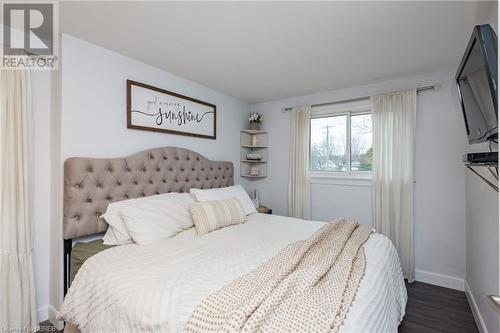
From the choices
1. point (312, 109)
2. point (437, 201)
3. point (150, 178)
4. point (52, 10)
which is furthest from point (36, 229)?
point (437, 201)

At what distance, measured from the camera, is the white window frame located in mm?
3312

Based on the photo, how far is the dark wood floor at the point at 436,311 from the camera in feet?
6.70

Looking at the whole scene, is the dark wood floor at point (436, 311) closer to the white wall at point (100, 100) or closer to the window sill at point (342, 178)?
the window sill at point (342, 178)

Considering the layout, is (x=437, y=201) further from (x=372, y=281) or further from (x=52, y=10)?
(x=52, y=10)

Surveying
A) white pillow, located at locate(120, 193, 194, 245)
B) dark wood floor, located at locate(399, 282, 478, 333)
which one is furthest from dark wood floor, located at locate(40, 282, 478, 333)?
white pillow, located at locate(120, 193, 194, 245)

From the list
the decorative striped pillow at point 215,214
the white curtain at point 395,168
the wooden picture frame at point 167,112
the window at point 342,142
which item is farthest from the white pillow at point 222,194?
the white curtain at point 395,168

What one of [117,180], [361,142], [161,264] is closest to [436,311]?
[361,142]

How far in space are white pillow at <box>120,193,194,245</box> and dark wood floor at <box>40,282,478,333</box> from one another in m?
1.08

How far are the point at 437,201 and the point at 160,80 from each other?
3.43 metres

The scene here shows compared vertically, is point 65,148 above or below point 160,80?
below

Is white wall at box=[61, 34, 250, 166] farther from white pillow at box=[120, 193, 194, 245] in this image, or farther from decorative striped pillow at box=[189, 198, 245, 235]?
decorative striped pillow at box=[189, 198, 245, 235]

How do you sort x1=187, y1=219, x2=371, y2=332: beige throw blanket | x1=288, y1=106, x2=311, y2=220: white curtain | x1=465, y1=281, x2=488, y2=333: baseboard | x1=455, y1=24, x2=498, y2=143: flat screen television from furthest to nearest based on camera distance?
1. x1=288, y1=106, x2=311, y2=220: white curtain
2. x1=465, y1=281, x2=488, y2=333: baseboard
3. x1=455, y1=24, x2=498, y2=143: flat screen television
4. x1=187, y1=219, x2=371, y2=332: beige throw blanket

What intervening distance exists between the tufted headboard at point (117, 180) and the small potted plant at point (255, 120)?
1229 millimetres

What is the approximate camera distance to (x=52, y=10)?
5.74 ft
